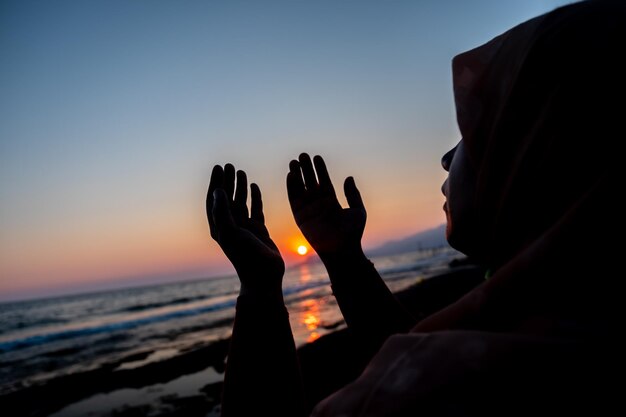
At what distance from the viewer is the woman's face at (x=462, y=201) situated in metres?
1.02

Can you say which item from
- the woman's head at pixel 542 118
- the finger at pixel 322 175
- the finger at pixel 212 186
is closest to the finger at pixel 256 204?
the finger at pixel 212 186

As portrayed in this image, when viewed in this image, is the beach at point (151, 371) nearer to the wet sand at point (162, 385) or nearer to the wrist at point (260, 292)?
the wet sand at point (162, 385)

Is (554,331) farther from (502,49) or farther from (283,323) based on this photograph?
(283,323)

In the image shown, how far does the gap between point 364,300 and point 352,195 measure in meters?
0.65

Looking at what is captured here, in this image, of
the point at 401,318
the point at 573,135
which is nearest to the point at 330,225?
the point at 401,318

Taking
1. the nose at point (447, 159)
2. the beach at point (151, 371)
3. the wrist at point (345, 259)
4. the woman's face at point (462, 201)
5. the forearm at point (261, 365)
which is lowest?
the beach at point (151, 371)

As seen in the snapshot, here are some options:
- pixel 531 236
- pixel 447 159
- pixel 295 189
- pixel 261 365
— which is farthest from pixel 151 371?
pixel 531 236

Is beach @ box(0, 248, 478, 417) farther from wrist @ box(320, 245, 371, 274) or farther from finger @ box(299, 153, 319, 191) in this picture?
finger @ box(299, 153, 319, 191)

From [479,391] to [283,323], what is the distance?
0.95 metres

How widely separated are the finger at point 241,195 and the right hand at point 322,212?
9.5 inches

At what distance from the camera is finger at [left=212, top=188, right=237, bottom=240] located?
158 cm

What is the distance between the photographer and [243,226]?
1.82 metres

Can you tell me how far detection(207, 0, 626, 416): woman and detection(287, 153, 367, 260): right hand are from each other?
859 mm

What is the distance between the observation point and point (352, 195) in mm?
2156
